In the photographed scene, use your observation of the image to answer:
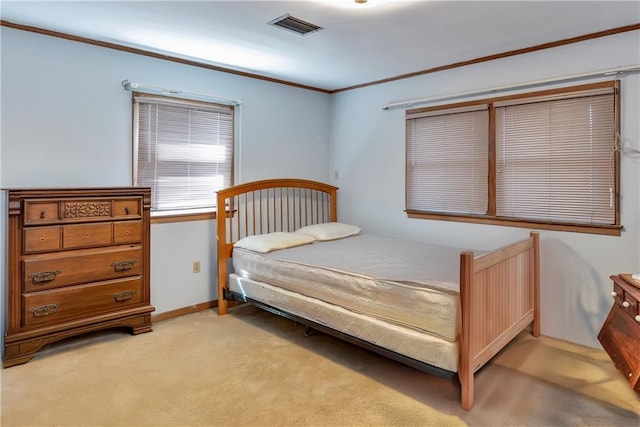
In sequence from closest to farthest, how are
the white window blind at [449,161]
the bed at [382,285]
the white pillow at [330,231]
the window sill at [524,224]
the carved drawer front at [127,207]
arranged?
1. the bed at [382,285]
2. the window sill at [524,224]
3. the carved drawer front at [127,207]
4. the white window blind at [449,161]
5. the white pillow at [330,231]

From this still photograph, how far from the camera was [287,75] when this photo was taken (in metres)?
4.07

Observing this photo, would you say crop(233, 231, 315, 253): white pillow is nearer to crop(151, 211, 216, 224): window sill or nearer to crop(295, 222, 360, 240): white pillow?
crop(295, 222, 360, 240): white pillow

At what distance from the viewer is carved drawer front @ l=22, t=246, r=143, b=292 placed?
2627 millimetres

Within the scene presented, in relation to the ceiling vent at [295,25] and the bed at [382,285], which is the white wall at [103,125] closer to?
the bed at [382,285]

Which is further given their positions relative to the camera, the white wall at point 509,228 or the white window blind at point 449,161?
the white window blind at point 449,161

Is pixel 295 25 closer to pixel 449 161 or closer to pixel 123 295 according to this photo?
pixel 449 161

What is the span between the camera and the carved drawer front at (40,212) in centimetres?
258

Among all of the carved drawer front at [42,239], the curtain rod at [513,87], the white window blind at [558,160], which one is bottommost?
the carved drawer front at [42,239]

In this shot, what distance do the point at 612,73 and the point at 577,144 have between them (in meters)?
0.51

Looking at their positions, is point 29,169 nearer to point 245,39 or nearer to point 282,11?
point 245,39

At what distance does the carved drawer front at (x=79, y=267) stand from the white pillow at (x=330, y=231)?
1581mm

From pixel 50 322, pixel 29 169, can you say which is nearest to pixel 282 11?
pixel 29 169

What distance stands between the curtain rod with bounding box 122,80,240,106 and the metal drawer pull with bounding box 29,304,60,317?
1.75 m

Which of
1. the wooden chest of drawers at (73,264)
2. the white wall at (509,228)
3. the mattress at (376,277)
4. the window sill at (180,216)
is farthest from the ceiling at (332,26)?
the mattress at (376,277)
